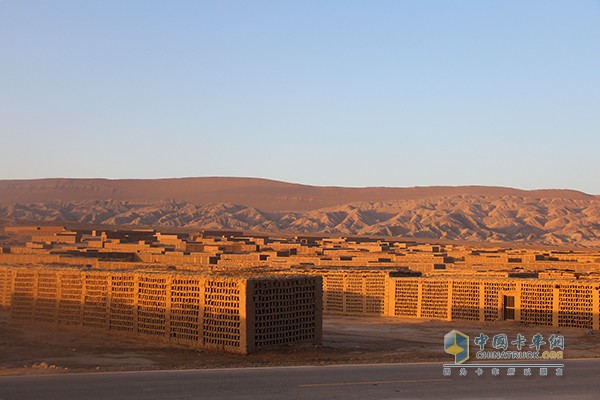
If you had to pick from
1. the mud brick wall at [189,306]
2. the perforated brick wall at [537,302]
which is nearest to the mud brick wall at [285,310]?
the mud brick wall at [189,306]

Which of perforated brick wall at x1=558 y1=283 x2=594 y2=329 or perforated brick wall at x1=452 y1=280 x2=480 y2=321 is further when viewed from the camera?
perforated brick wall at x1=452 y1=280 x2=480 y2=321

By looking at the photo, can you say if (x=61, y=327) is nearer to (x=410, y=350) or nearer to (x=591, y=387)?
(x=410, y=350)

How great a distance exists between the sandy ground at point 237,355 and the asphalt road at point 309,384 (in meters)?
1.81

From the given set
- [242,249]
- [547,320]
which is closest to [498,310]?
[547,320]

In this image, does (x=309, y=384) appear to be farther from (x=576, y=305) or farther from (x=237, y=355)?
(x=576, y=305)

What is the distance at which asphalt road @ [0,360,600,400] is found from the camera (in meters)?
13.8

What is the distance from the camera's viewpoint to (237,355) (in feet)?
66.7

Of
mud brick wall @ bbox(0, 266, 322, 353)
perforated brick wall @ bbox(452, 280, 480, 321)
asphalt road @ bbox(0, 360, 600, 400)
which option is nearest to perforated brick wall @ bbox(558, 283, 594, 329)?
perforated brick wall @ bbox(452, 280, 480, 321)

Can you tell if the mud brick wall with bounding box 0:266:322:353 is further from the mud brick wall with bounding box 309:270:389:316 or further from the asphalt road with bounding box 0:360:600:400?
the mud brick wall with bounding box 309:270:389:316

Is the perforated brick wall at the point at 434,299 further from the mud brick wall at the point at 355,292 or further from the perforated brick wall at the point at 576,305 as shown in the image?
the perforated brick wall at the point at 576,305

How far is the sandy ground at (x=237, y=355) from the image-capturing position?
18812 mm

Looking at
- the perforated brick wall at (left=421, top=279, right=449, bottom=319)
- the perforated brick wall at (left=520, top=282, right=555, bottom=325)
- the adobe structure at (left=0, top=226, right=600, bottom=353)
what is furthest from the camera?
the perforated brick wall at (left=421, top=279, right=449, bottom=319)

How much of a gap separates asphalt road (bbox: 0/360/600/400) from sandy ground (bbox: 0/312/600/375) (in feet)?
5.93

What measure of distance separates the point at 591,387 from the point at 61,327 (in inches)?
747
